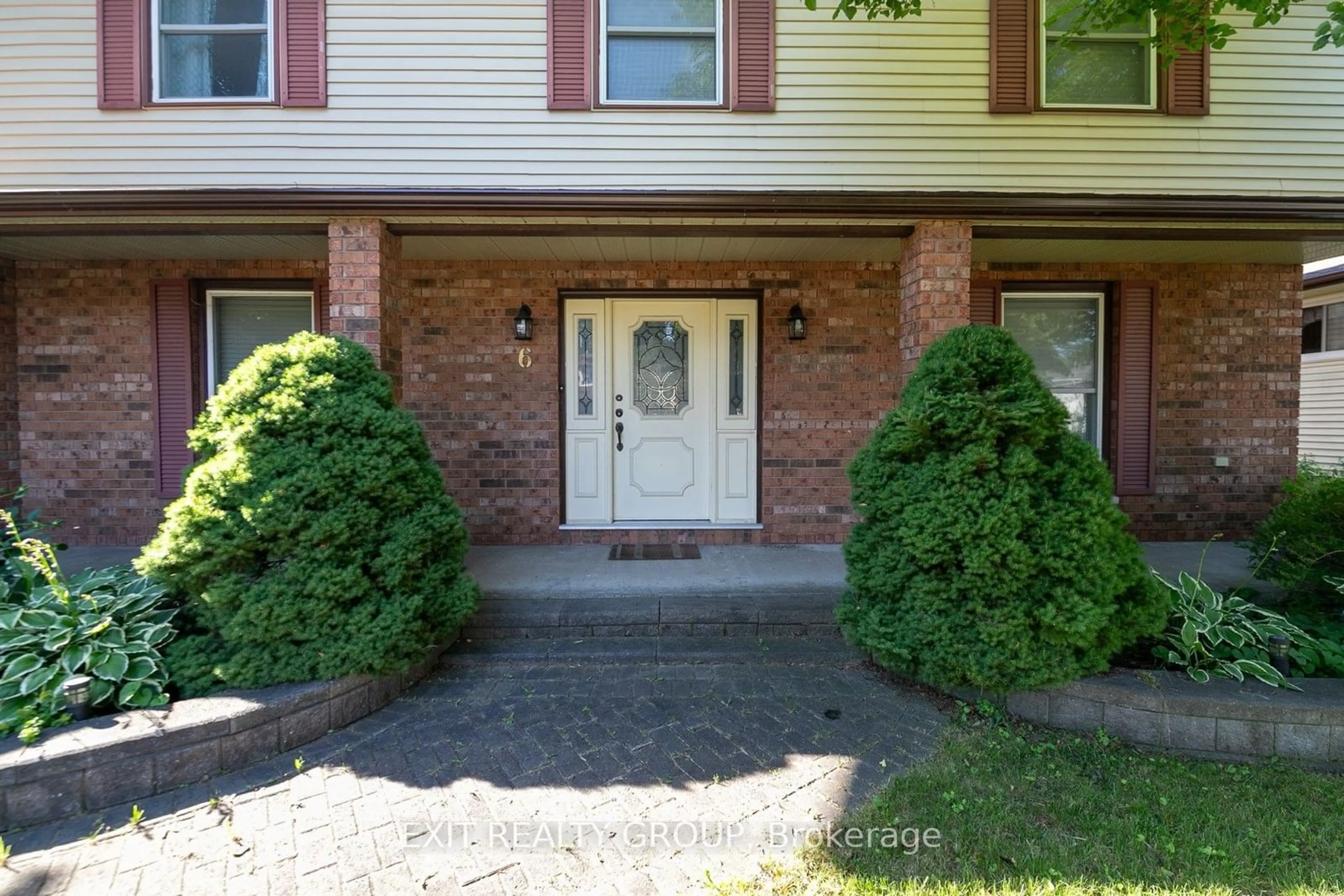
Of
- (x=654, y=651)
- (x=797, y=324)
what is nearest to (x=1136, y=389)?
(x=797, y=324)

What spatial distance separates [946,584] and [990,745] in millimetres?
700

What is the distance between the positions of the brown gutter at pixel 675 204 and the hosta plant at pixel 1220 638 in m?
2.48

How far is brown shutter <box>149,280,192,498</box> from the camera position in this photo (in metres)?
5.14

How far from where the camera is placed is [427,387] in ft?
17.0

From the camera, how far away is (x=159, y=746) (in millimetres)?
2348

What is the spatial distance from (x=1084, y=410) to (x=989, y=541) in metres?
3.64

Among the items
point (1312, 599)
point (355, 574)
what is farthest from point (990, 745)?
point (355, 574)

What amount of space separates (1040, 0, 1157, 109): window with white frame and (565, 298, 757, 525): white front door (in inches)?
105

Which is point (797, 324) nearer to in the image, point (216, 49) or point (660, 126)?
point (660, 126)

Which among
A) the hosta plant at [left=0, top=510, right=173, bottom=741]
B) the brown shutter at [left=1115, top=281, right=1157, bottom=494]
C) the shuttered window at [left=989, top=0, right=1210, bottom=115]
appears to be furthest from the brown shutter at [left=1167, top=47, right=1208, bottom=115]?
the hosta plant at [left=0, top=510, right=173, bottom=741]

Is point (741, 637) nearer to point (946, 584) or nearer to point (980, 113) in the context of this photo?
point (946, 584)

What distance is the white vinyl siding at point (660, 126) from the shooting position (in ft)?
13.1

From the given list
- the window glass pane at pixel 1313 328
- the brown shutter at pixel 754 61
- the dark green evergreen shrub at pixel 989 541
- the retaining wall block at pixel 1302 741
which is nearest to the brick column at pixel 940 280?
the dark green evergreen shrub at pixel 989 541

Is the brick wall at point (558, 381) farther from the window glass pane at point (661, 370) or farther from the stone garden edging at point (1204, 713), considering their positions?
the stone garden edging at point (1204, 713)
